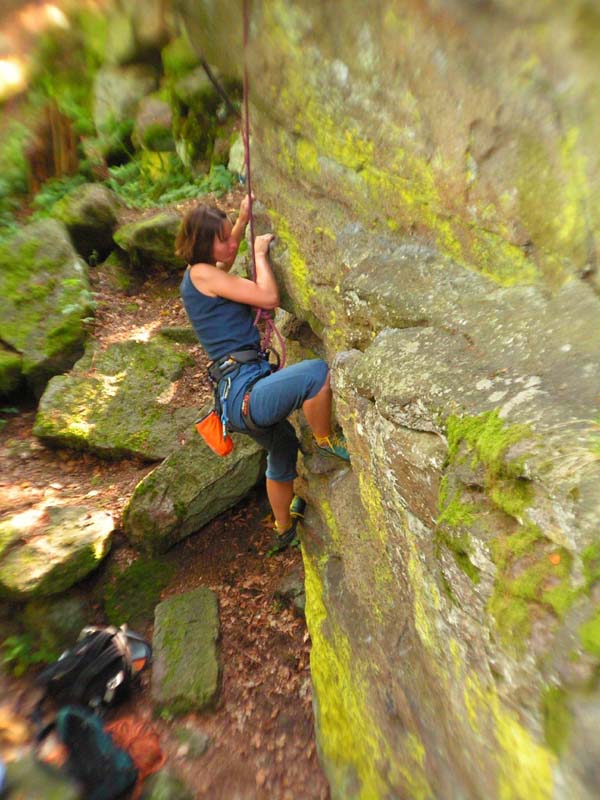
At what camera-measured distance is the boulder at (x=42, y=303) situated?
751cm

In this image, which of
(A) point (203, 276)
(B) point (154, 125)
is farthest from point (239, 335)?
(B) point (154, 125)

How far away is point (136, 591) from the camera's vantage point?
5551mm

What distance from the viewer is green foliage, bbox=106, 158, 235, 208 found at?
9700mm

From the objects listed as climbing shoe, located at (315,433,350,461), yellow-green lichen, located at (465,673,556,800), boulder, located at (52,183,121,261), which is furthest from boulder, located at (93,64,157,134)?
yellow-green lichen, located at (465,673,556,800)

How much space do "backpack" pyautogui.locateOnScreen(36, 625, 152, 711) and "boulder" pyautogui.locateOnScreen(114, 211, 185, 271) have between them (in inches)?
238

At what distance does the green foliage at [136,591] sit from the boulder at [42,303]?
3.43m

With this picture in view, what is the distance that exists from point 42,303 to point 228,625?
219 inches

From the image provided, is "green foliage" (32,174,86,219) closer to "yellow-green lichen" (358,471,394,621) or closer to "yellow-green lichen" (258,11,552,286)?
"yellow-green lichen" (258,11,552,286)

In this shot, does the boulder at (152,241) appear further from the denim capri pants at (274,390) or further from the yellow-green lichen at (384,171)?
the denim capri pants at (274,390)

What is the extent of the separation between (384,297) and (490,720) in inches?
87.9

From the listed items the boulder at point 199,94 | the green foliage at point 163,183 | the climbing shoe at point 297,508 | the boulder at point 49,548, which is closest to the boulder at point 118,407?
the boulder at point 49,548

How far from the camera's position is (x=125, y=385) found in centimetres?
702

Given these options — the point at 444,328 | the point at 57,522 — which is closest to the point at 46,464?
the point at 57,522

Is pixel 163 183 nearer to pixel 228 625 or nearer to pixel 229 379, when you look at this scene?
pixel 229 379
